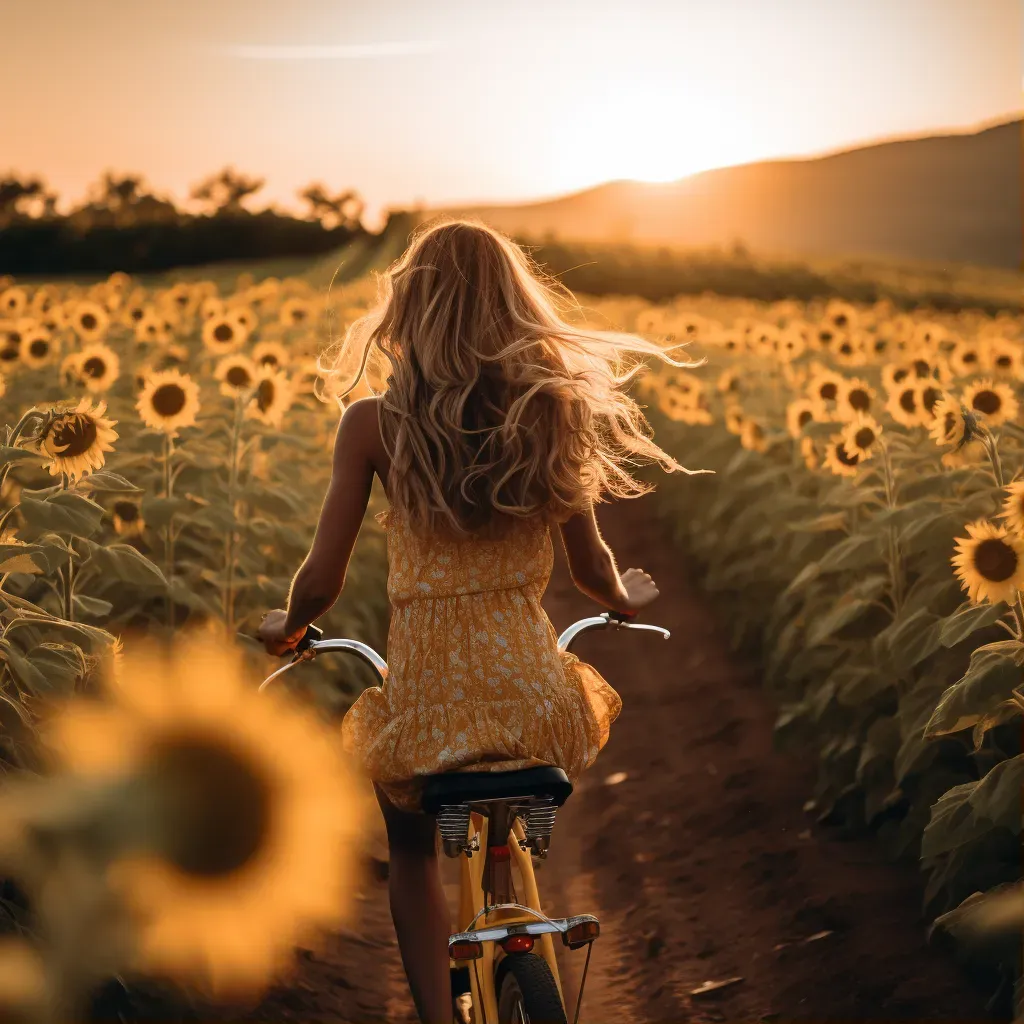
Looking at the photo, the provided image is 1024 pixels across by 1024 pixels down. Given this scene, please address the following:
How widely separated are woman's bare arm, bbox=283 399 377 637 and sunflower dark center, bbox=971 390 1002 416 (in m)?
3.36

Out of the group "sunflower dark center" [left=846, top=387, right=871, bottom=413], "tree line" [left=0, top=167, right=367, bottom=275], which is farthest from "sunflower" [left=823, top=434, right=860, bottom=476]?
"tree line" [left=0, top=167, right=367, bottom=275]

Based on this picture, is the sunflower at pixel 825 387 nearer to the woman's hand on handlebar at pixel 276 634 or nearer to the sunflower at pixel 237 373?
the sunflower at pixel 237 373

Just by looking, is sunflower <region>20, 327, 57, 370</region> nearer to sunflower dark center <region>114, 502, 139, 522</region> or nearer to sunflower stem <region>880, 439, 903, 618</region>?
sunflower dark center <region>114, 502, 139, 522</region>

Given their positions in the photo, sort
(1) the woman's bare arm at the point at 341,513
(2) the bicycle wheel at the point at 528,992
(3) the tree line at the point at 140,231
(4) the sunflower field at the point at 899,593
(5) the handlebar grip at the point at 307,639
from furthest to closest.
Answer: (3) the tree line at the point at 140,231
(4) the sunflower field at the point at 899,593
(5) the handlebar grip at the point at 307,639
(1) the woman's bare arm at the point at 341,513
(2) the bicycle wheel at the point at 528,992

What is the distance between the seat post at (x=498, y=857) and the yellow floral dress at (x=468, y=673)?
10 centimetres

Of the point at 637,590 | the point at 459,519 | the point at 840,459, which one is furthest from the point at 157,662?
the point at 840,459

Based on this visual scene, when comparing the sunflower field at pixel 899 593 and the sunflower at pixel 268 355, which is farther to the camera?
the sunflower at pixel 268 355

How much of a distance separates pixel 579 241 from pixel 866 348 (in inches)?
1715

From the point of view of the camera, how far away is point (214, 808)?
1.36 feet

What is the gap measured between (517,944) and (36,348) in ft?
20.5

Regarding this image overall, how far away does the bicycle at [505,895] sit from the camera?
220 centimetres

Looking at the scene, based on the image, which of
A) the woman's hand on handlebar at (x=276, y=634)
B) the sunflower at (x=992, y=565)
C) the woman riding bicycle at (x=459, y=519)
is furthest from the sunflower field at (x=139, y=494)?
the sunflower at (x=992, y=565)

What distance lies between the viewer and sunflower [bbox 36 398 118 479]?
3.65 metres

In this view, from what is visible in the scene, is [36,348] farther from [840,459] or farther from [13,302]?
[840,459]
